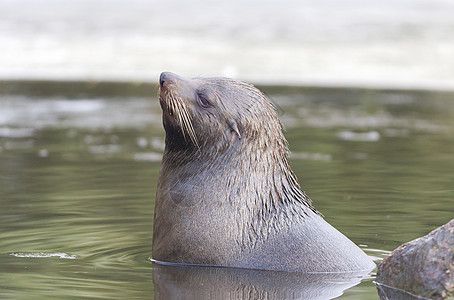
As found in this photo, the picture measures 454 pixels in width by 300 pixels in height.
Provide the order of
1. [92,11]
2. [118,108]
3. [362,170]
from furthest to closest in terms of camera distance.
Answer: [92,11] < [118,108] < [362,170]

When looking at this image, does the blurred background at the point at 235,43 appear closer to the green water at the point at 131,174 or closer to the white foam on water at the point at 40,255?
the green water at the point at 131,174

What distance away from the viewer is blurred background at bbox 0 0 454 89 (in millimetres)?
19766

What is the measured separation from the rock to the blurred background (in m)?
12.3

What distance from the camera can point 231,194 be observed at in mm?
6305

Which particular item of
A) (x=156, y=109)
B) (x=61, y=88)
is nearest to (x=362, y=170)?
(x=156, y=109)

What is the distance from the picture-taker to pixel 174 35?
23.1m

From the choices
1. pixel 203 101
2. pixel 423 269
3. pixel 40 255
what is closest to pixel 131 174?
pixel 40 255

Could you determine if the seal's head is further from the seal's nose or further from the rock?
the rock

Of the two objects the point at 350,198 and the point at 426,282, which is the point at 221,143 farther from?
the point at 350,198

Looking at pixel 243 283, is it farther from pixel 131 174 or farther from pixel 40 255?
pixel 131 174

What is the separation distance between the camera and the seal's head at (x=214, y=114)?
628 cm

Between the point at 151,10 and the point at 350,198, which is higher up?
the point at 151,10

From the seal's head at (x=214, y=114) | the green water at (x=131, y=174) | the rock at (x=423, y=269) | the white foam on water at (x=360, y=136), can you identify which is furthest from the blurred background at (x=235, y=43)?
the rock at (x=423, y=269)

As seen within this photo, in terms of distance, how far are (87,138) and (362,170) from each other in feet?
14.3
